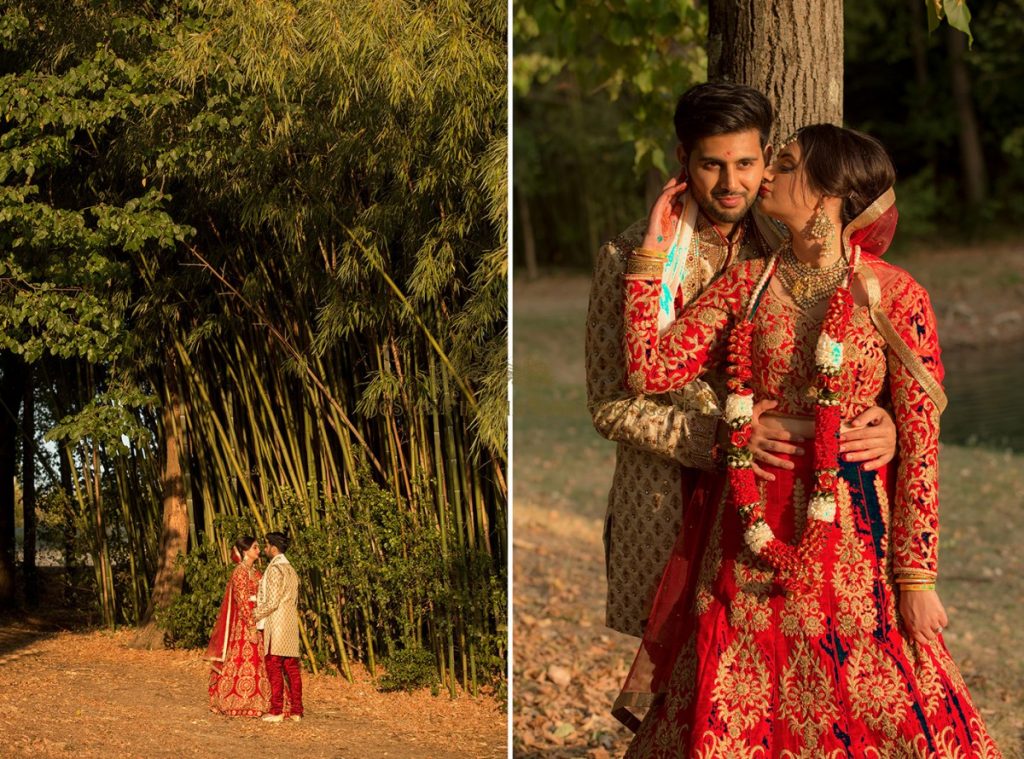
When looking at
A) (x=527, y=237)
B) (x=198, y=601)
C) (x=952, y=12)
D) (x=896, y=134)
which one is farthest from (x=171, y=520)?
(x=896, y=134)

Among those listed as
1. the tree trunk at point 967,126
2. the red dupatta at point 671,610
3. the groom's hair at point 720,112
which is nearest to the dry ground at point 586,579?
the red dupatta at point 671,610

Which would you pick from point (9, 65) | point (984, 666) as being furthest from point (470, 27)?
point (984, 666)

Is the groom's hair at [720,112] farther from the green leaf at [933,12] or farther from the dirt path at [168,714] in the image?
the dirt path at [168,714]

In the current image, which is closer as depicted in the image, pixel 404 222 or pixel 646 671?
pixel 646 671

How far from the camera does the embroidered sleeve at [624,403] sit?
7.49 feet

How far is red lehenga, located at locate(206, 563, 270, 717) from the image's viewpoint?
11.8 feet

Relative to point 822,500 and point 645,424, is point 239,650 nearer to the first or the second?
point 645,424

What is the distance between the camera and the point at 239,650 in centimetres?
379

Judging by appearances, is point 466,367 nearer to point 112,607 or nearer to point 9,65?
point 112,607

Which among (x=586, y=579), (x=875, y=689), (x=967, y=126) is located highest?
(x=967, y=126)

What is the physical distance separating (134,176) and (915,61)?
17226 mm

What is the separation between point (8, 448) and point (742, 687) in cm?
263

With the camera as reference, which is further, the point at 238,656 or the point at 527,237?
the point at 527,237

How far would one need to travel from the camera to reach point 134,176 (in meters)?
3.72
